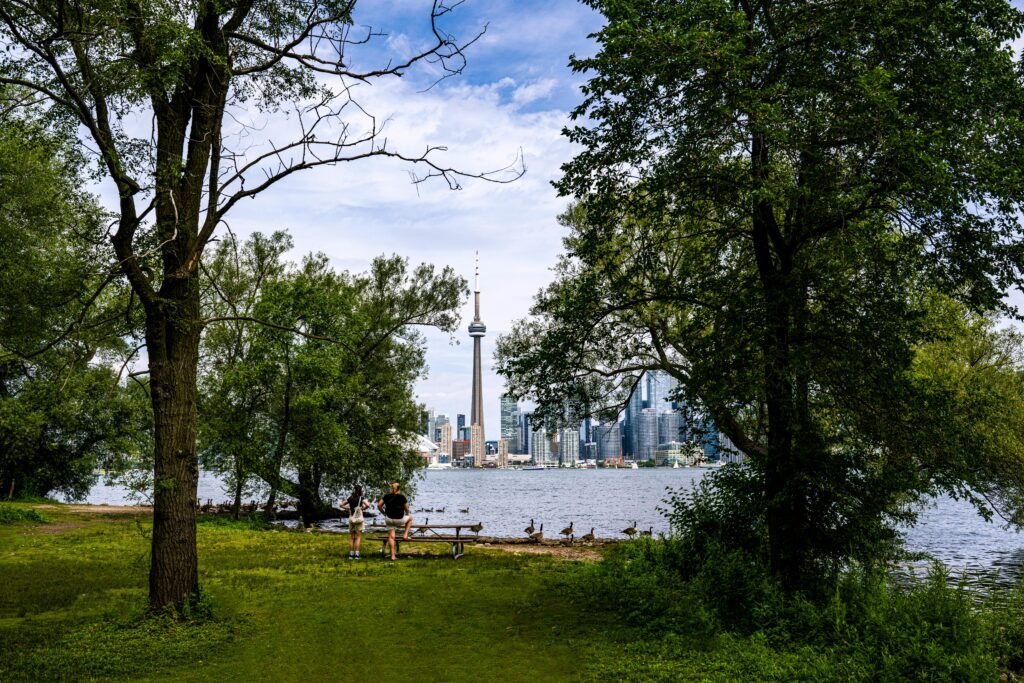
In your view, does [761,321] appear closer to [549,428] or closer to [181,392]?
[549,428]

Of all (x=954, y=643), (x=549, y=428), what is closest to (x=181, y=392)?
(x=549, y=428)

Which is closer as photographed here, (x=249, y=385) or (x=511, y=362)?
(x=511, y=362)

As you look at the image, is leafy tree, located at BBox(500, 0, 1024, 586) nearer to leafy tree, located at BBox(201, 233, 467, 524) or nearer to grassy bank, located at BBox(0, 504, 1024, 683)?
grassy bank, located at BBox(0, 504, 1024, 683)

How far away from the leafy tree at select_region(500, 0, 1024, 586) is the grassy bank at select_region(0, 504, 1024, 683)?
7.83ft

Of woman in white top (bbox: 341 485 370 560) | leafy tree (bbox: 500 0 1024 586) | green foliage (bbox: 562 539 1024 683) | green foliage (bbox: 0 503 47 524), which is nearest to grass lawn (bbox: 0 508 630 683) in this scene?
woman in white top (bbox: 341 485 370 560)

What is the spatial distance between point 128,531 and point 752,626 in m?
20.3

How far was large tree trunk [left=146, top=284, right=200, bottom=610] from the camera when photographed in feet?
33.7

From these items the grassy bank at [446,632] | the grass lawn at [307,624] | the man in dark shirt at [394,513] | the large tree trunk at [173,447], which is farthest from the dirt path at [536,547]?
the large tree trunk at [173,447]

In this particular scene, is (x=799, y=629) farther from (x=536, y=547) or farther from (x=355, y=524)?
(x=536, y=547)

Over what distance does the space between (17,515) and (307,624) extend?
21054 millimetres

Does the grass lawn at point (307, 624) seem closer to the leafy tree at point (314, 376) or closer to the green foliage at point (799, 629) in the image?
the green foliage at point (799, 629)

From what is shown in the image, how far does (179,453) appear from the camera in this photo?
10422 mm

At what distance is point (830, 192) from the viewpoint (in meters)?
10.6

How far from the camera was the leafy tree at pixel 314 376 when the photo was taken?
2964cm
